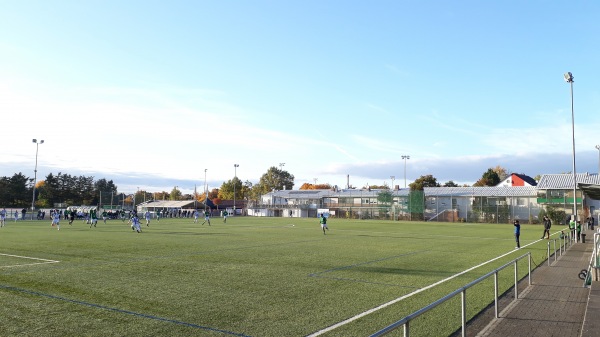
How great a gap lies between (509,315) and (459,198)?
247 feet

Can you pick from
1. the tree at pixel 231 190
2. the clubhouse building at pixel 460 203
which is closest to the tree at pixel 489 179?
the clubhouse building at pixel 460 203

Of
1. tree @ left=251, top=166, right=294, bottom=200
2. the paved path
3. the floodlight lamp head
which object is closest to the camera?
the paved path

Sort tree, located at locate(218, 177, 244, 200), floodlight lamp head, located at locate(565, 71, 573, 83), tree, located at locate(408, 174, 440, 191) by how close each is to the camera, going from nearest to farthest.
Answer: floodlight lamp head, located at locate(565, 71, 573, 83), tree, located at locate(408, 174, 440, 191), tree, located at locate(218, 177, 244, 200)

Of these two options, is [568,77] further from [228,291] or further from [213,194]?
[213,194]

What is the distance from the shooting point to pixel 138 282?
1273cm

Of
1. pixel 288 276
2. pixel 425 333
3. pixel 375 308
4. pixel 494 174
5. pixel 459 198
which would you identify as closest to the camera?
pixel 425 333

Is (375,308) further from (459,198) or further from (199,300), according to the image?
(459,198)

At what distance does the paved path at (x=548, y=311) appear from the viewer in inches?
328

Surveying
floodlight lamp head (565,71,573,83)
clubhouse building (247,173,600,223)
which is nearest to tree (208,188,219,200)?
clubhouse building (247,173,600,223)

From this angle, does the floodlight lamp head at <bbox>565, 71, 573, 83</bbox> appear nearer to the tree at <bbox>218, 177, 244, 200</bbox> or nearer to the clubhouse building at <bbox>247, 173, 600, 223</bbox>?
the clubhouse building at <bbox>247, 173, 600, 223</bbox>

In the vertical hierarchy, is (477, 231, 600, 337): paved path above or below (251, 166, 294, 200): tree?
below

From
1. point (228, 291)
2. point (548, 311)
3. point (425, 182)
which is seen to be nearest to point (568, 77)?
point (548, 311)

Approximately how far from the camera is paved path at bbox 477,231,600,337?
8328 millimetres

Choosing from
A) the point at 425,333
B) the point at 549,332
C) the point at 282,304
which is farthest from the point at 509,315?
the point at 282,304
